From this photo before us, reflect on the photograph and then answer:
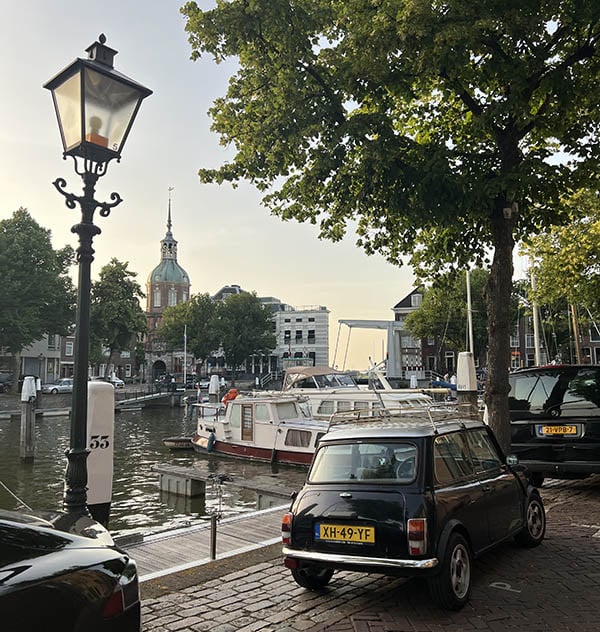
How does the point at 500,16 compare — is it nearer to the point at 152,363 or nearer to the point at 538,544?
the point at 538,544

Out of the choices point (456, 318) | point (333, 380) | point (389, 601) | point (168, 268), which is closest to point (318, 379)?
point (333, 380)

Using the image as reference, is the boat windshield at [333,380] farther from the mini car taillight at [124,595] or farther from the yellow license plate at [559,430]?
the mini car taillight at [124,595]

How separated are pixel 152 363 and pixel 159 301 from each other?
594 inches

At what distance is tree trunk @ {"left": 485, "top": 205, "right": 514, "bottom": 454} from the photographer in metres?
10.2

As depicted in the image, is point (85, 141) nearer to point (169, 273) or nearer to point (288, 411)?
point (288, 411)

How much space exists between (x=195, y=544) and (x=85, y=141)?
5239mm

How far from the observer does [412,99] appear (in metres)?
10.4

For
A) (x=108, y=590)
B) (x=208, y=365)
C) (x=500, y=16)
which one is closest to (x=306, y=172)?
(x=500, y=16)

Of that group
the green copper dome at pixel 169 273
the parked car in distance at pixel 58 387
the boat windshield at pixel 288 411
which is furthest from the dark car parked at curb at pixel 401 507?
the green copper dome at pixel 169 273

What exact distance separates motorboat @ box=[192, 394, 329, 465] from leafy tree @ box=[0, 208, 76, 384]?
36.8 m

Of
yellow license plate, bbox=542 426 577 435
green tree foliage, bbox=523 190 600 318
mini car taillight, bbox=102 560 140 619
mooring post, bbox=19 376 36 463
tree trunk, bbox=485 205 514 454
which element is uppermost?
green tree foliage, bbox=523 190 600 318

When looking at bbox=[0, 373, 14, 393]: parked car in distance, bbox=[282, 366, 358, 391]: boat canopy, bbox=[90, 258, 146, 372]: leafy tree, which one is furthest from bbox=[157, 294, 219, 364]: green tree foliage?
bbox=[282, 366, 358, 391]: boat canopy

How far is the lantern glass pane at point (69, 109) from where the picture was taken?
600cm

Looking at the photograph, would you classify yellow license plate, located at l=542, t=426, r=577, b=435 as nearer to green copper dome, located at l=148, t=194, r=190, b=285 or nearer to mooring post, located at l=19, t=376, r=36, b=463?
mooring post, located at l=19, t=376, r=36, b=463
